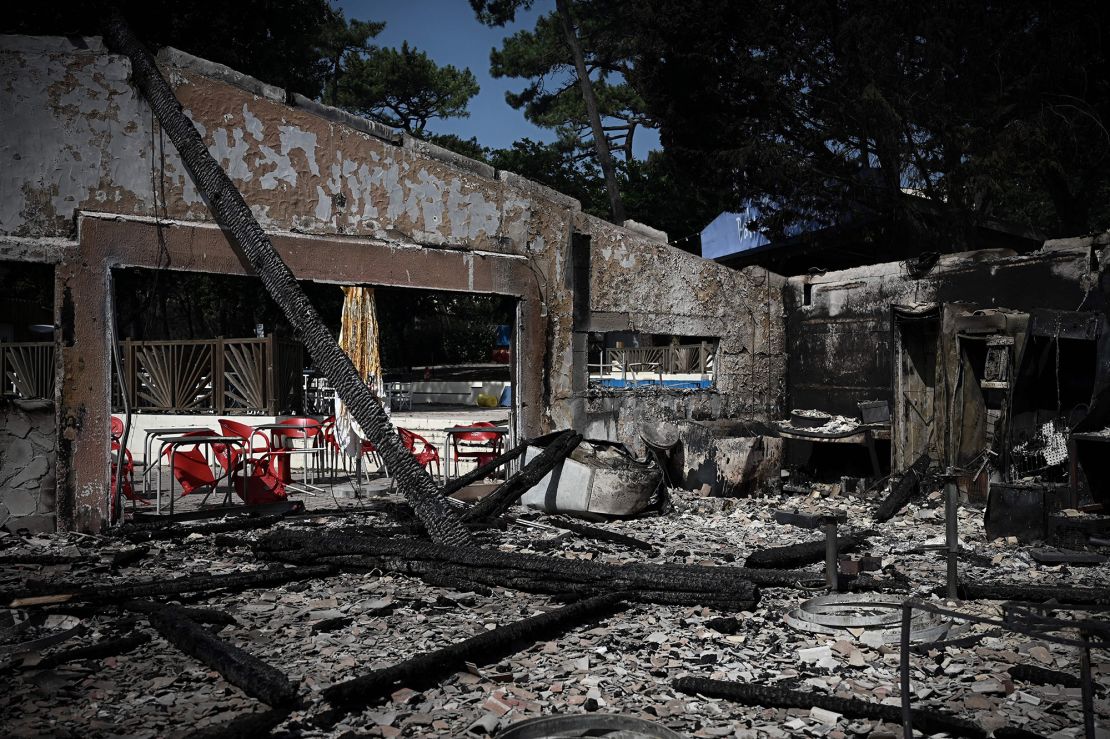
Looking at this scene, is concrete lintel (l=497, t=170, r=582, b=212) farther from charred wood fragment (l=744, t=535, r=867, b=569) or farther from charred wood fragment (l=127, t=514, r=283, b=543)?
charred wood fragment (l=744, t=535, r=867, b=569)

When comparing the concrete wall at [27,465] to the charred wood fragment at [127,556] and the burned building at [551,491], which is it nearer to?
the burned building at [551,491]

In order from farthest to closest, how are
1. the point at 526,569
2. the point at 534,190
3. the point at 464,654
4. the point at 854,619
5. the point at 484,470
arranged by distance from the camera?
the point at 534,190 < the point at 484,470 < the point at 526,569 < the point at 854,619 < the point at 464,654

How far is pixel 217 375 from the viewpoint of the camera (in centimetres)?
1464

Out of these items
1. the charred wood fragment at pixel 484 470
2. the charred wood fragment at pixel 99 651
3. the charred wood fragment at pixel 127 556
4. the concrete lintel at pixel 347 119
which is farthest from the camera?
the charred wood fragment at pixel 484 470

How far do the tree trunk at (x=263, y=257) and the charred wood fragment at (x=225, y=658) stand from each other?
2.62 meters

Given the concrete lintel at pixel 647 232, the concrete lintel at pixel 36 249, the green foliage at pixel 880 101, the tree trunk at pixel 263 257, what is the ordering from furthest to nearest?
the green foliage at pixel 880 101 < the concrete lintel at pixel 647 232 < the tree trunk at pixel 263 257 < the concrete lintel at pixel 36 249

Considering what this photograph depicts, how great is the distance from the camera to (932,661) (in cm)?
441

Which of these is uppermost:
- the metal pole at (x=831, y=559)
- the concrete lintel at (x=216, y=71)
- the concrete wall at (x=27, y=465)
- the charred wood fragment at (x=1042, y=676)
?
A: the concrete lintel at (x=216, y=71)

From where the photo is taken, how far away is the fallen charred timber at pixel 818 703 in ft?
11.6

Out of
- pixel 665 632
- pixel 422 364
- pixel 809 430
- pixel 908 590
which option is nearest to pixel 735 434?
pixel 809 430

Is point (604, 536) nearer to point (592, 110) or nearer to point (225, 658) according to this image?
point (225, 658)

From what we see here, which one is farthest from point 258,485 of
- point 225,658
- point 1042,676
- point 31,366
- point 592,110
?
point 592,110

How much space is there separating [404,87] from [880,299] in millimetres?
21746

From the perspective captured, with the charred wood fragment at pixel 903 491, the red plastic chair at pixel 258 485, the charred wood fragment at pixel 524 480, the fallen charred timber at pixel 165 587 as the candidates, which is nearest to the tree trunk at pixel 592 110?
the charred wood fragment at pixel 903 491
